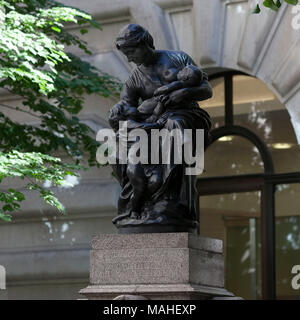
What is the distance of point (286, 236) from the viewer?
1529 cm

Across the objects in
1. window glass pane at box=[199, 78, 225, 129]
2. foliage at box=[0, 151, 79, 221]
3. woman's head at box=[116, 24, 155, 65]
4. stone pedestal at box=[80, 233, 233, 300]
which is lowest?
stone pedestal at box=[80, 233, 233, 300]

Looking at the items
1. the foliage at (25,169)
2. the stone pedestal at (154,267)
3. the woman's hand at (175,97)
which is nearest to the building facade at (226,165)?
the foliage at (25,169)

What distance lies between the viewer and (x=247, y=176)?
15820mm

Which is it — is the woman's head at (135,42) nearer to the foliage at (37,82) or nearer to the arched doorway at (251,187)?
the foliage at (37,82)

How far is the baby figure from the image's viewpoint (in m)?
9.93

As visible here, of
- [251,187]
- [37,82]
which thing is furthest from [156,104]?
[251,187]

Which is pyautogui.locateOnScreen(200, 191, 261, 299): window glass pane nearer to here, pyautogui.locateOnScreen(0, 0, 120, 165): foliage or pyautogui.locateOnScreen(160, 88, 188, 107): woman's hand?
pyautogui.locateOnScreen(0, 0, 120, 165): foliage

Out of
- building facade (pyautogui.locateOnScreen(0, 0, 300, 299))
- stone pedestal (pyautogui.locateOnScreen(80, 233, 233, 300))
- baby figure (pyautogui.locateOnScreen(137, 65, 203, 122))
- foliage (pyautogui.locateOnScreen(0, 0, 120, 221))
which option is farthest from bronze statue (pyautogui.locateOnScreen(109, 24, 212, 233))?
building facade (pyautogui.locateOnScreen(0, 0, 300, 299))

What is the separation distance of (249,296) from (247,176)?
6.61ft

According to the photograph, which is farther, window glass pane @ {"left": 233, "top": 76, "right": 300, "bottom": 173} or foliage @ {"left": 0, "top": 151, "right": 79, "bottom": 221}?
window glass pane @ {"left": 233, "top": 76, "right": 300, "bottom": 173}

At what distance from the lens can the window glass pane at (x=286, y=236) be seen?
1505cm

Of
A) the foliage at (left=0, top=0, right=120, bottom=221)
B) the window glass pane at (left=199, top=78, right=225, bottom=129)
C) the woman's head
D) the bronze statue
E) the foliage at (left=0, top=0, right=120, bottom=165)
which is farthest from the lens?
the window glass pane at (left=199, top=78, right=225, bottom=129)

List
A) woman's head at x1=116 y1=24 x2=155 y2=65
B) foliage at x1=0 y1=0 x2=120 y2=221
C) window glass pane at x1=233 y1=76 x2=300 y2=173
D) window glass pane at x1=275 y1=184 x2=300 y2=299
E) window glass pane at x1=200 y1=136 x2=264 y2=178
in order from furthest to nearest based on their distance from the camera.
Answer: window glass pane at x1=200 y1=136 x2=264 y2=178 < window glass pane at x1=233 y1=76 x2=300 y2=173 < window glass pane at x1=275 y1=184 x2=300 y2=299 < foliage at x1=0 y1=0 x2=120 y2=221 < woman's head at x1=116 y1=24 x2=155 y2=65
